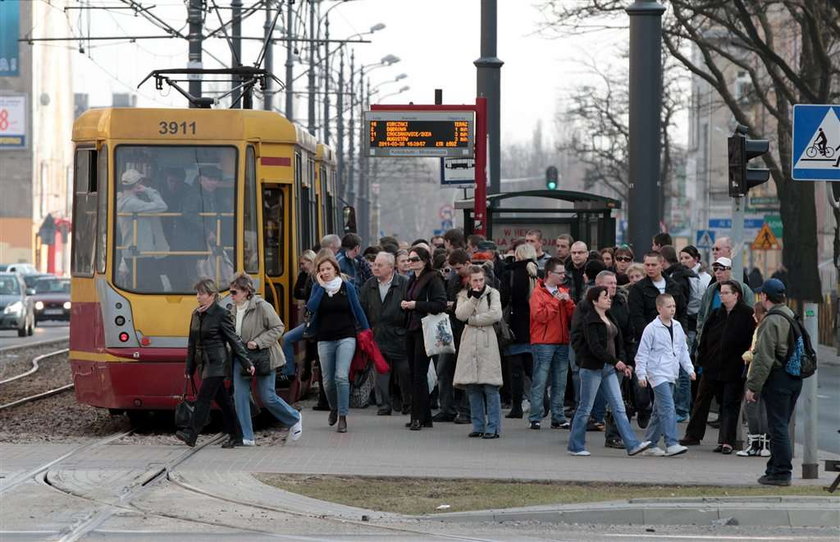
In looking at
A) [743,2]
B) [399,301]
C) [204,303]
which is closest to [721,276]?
[399,301]

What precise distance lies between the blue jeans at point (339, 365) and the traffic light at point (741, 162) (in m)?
3.87

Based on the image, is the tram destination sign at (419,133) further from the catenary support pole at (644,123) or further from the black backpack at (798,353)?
the black backpack at (798,353)

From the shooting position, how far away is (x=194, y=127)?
1658 cm

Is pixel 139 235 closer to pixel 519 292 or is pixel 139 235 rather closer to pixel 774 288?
pixel 519 292

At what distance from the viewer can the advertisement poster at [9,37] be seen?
86.1 metres

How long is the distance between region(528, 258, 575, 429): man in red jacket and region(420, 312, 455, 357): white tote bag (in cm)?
80

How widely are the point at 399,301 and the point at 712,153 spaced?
90.3 meters

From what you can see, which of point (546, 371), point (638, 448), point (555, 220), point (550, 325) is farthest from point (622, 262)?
point (555, 220)

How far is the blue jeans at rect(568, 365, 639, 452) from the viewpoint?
14602 mm

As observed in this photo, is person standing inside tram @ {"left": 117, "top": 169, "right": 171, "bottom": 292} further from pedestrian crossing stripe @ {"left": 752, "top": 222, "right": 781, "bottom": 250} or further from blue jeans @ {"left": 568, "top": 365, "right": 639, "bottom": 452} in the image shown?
pedestrian crossing stripe @ {"left": 752, "top": 222, "right": 781, "bottom": 250}

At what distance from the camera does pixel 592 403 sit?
14.6 metres

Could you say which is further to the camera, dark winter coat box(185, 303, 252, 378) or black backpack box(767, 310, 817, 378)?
dark winter coat box(185, 303, 252, 378)

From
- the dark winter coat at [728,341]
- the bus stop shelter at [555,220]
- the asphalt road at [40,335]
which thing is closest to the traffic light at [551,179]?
the bus stop shelter at [555,220]

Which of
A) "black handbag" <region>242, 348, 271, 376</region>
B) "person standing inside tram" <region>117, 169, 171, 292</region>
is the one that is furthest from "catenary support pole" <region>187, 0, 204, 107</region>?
"black handbag" <region>242, 348, 271, 376</region>
